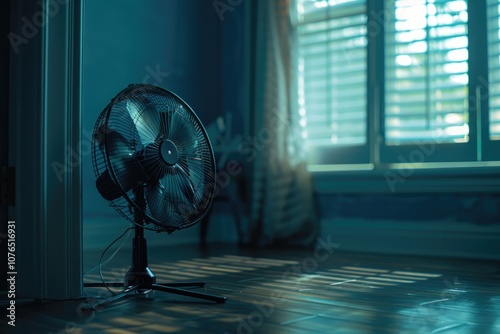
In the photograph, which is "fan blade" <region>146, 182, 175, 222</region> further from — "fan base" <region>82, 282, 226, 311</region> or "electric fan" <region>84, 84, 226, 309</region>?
"fan base" <region>82, 282, 226, 311</region>

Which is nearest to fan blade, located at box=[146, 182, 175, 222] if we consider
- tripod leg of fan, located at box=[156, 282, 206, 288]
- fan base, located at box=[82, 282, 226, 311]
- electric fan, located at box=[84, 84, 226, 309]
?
electric fan, located at box=[84, 84, 226, 309]

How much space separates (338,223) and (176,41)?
1.67m

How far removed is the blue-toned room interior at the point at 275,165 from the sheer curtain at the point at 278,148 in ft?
0.04

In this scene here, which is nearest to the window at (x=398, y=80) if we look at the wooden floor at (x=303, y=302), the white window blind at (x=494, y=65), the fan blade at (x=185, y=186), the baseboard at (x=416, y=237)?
the white window blind at (x=494, y=65)

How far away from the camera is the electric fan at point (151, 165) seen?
1.89 m

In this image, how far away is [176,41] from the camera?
4285mm

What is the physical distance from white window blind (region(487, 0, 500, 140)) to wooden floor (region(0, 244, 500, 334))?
75cm

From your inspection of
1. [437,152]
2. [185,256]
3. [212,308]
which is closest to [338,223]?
[437,152]

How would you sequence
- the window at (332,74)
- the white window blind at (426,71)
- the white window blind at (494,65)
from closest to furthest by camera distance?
the white window blind at (494,65)
the white window blind at (426,71)
the window at (332,74)

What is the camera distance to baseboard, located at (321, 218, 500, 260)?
3285 mm

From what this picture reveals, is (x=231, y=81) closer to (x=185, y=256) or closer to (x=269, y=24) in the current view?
(x=269, y=24)

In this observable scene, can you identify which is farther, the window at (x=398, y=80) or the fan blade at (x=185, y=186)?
the window at (x=398, y=80)

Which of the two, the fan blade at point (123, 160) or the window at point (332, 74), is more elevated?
the window at point (332, 74)

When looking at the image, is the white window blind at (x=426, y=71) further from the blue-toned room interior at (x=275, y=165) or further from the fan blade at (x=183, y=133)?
the fan blade at (x=183, y=133)
